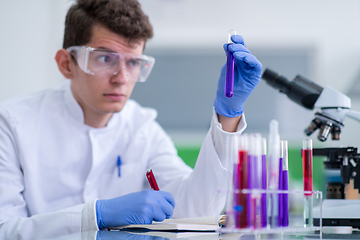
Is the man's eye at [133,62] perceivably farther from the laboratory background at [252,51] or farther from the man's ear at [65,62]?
the laboratory background at [252,51]

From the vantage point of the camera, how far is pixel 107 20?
5.60 ft

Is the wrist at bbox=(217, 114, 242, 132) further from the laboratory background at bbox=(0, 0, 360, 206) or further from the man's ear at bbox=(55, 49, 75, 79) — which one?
the laboratory background at bbox=(0, 0, 360, 206)

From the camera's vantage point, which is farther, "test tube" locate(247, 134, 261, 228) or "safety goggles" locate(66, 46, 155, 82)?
"safety goggles" locate(66, 46, 155, 82)

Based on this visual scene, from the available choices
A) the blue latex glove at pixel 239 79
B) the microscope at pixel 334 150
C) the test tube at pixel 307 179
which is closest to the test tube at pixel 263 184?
the test tube at pixel 307 179

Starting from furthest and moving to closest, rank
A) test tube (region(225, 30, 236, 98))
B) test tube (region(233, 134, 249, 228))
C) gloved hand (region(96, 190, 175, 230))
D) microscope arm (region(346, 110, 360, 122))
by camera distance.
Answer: microscope arm (region(346, 110, 360, 122))
gloved hand (region(96, 190, 175, 230))
test tube (region(225, 30, 236, 98))
test tube (region(233, 134, 249, 228))

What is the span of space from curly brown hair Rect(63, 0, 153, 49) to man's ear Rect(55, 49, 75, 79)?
0.24 feet

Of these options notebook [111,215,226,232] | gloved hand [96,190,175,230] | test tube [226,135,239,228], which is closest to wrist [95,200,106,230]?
gloved hand [96,190,175,230]

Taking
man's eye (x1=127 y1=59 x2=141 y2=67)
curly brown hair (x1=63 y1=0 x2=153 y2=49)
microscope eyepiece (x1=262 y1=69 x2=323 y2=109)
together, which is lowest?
microscope eyepiece (x1=262 y1=69 x2=323 y2=109)

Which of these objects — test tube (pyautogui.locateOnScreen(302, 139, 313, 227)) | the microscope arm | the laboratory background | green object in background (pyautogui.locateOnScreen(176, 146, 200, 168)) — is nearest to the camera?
test tube (pyautogui.locateOnScreen(302, 139, 313, 227))

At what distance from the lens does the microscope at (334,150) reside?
3.98 ft

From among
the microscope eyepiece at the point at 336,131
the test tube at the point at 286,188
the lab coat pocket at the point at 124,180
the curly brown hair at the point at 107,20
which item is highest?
the curly brown hair at the point at 107,20

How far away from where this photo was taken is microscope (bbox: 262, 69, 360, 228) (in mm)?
1212

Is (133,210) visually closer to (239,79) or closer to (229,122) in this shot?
(229,122)

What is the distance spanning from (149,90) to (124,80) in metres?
2.60
